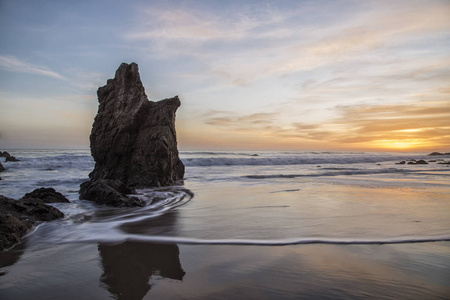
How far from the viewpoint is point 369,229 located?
4.62 m

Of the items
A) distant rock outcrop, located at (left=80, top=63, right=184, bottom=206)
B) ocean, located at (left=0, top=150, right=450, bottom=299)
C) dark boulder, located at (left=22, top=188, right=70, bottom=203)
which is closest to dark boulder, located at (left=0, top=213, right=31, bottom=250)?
ocean, located at (left=0, top=150, right=450, bottom=299)

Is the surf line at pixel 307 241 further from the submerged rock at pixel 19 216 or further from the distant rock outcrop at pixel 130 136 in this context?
the distant rock outcrop at pixel 130 136

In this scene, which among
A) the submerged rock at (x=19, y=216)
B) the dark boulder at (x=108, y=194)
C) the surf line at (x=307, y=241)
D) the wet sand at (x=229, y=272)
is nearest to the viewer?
the wet sand at (x=229, y=272)

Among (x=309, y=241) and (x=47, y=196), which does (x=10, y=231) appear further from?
(x=309, y=241)

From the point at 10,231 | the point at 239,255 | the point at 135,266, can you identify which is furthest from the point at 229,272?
the point at 10,231

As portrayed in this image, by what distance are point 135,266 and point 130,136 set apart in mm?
9920

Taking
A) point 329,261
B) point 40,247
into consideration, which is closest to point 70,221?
point 40,247

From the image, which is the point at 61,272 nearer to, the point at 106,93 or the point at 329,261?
the point at 329,261

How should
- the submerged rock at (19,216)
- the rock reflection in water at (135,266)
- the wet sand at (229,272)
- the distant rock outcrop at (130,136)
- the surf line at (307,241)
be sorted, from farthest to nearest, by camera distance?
the distant rock outcrop at (130,136) < the submerged rock at (19,216) < the surf line at (307,241) < the rock reflection in water at (135,266) < the wet sand at (229,272)

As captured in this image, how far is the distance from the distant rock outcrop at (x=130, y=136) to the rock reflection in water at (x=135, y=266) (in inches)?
312

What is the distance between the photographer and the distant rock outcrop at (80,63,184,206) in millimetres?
12000

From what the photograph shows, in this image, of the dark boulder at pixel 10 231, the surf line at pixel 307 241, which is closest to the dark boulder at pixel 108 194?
the dark boulder at pixel 10 231

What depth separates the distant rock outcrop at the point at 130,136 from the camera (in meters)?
12.0

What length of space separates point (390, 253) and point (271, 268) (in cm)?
155
